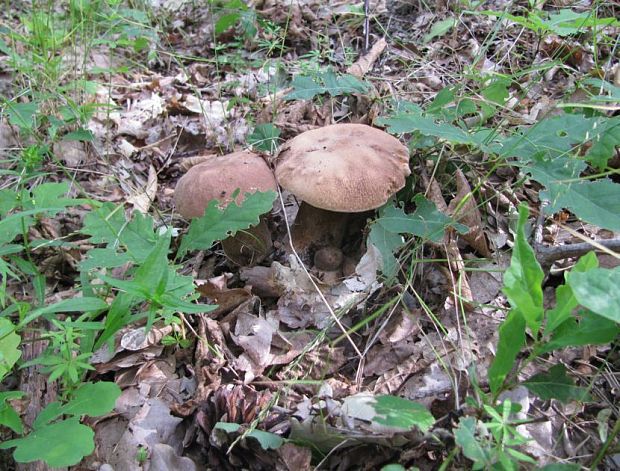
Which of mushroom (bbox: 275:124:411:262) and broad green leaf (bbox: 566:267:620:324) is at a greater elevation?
broad green leaf (bbox: 566:267:620:324)

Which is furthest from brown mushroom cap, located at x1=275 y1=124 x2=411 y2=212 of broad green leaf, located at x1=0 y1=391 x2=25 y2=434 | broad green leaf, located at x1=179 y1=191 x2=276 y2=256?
broad green leaf, located at x1=0 y1=391 x2=25 y2=434

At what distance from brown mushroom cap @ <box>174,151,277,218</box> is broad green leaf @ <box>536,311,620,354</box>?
58.6 inches

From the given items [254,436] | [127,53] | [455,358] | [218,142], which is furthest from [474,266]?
[127,53]

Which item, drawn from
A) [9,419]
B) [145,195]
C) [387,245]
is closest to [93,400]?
[9,419]

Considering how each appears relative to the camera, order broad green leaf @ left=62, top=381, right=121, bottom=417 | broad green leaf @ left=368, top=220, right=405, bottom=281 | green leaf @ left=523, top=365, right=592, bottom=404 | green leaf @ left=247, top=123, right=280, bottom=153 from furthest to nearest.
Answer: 1. green leaf @ left=247, top=123, right=280, bottom=153
2. broad green leaf @ left=368, top=220, right=405, bottom=281
3. broad green leaf @ left=62, top=381, right=121, bottom=417
4. green leaf @ left=523, top=365, right=592, bottom=404

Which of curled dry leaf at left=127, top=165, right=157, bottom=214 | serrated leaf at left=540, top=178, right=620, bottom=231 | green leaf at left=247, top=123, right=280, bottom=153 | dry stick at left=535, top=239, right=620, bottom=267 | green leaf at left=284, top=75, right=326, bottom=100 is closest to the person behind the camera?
serrated leaf at left=540, top=178, right=620, bottom=231

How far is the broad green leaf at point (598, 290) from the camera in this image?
1193 mm

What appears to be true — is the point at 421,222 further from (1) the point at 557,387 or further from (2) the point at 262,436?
(2) the point at 262,436

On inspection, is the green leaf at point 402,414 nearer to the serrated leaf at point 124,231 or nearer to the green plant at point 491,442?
the green plant at point 491,442

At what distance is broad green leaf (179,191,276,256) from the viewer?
6.44 ft

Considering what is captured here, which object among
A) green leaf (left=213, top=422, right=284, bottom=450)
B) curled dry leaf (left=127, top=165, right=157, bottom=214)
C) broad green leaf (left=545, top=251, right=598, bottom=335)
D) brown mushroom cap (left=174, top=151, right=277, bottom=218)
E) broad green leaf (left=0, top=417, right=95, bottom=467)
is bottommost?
curled dry leaf (left=127, top=165, right=157, bottom=214)

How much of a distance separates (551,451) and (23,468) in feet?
6.10

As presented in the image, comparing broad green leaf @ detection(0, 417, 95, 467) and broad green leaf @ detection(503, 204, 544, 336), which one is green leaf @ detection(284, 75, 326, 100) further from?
broad green leaf @ detection(0, 417, 95, 467)

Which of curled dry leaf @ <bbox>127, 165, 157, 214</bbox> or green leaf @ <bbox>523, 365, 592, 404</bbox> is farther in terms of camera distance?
curled dry leaf @ <bbox>127, 165, 157, 214</bbox>
